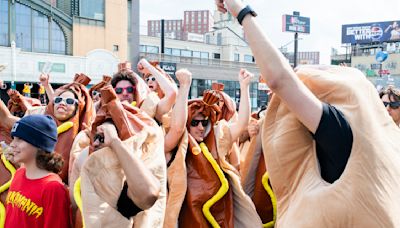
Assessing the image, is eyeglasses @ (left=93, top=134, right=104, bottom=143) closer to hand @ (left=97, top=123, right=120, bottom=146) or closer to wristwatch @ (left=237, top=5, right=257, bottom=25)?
hand @ (left=97, top=123, right=120, bottom=146)

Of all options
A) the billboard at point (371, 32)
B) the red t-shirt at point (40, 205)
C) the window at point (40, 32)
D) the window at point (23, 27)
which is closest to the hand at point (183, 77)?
the red t-shirt at point (40, 205)

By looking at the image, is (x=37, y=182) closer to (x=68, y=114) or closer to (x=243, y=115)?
(x=68, y=114)

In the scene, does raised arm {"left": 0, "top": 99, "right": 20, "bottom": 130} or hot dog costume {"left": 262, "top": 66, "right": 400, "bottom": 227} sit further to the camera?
raised arm {"left": 0, "top": 99, "right": 20, "bottom": 130}

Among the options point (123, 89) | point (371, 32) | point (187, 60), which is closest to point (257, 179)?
point (123, 89)

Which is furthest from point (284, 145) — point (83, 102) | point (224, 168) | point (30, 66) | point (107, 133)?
point (30, 66)

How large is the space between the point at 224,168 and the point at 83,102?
126cm

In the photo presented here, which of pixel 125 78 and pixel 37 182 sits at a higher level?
pixel 125 78

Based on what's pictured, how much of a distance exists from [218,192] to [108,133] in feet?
5.17

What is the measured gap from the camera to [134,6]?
2672cm

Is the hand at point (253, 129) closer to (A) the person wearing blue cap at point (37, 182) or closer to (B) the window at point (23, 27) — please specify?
(A) the person wearing blue cap at point (37, 182)

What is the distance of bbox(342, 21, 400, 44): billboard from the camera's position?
4956cm

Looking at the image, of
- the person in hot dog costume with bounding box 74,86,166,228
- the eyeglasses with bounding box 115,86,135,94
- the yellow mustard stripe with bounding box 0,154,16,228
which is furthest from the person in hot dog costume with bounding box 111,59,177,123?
the person in hot dog costume with bounding box 74,86,166,228

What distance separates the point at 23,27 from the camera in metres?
22.5

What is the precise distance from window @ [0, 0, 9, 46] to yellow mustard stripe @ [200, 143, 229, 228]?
2028 cm
